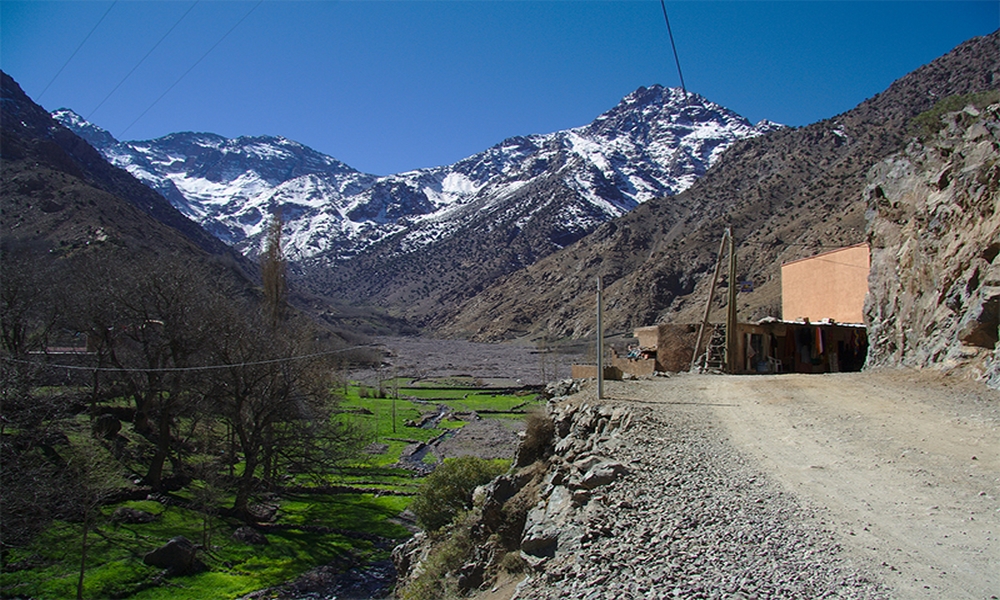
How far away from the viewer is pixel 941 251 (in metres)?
17.6

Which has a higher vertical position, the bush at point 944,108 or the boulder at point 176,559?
the bush at point 944,108

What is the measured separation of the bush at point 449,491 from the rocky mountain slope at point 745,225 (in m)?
44.7

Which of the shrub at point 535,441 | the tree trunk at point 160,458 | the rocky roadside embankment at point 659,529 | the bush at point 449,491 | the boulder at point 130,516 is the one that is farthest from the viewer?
the tree trunk at point 160,458

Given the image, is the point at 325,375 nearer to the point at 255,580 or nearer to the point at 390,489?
the point at 390,489

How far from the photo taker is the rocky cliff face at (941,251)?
14.5 meters

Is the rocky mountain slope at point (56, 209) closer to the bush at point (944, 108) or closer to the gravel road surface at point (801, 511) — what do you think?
the gravel road surface at point (801, 511)

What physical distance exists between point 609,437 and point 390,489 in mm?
22983

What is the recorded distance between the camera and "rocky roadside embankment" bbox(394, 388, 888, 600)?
5262 mm

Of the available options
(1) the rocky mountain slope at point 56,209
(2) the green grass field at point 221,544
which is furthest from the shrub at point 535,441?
(1) the rocky mountain slope at point 56,209

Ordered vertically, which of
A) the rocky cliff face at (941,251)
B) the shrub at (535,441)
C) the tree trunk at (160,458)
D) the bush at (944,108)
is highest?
the bush at (944,108)

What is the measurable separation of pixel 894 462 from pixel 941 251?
12738 millimetres

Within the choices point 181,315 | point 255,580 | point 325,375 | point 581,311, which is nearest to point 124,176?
point 581,311

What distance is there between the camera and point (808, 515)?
631cm

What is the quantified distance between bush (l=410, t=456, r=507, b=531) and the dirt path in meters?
6.29
